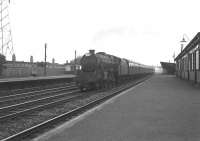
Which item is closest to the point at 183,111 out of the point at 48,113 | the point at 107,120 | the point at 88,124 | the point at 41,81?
the point at 107,120

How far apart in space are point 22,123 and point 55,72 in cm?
7771

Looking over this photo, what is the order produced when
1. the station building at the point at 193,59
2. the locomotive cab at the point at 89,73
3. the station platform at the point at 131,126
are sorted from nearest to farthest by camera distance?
the station platform at the point at 131,126 → the locomotive cab at the point at 89,73 → the station building at the point at 193,59

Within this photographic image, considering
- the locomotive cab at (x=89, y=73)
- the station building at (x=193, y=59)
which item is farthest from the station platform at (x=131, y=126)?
the station building at (x=193, y=59)

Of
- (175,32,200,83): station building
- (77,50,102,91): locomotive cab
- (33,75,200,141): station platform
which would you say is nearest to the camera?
(33,75,200,141): station platform

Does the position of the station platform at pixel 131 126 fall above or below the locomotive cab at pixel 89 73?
below

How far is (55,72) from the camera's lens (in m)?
87.2

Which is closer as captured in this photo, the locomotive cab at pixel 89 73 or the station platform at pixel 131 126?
the station platform at pixel 131 126

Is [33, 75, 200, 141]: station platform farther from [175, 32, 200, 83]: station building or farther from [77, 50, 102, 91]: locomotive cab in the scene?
[175, 32, 200, 83]: station building

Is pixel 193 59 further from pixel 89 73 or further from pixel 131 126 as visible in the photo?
pixel 131 126

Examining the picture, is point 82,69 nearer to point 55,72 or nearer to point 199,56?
point 199,56

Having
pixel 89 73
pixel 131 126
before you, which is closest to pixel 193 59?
pixel 89 73

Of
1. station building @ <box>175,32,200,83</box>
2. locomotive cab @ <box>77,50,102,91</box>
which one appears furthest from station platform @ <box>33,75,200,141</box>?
station building @ <box>175,32,200,83</box>

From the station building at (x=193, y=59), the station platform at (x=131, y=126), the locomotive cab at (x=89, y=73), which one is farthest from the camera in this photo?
the station building at (x=193, y=59)

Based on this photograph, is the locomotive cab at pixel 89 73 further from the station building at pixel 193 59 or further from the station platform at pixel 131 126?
the station building at pixel 193 59
